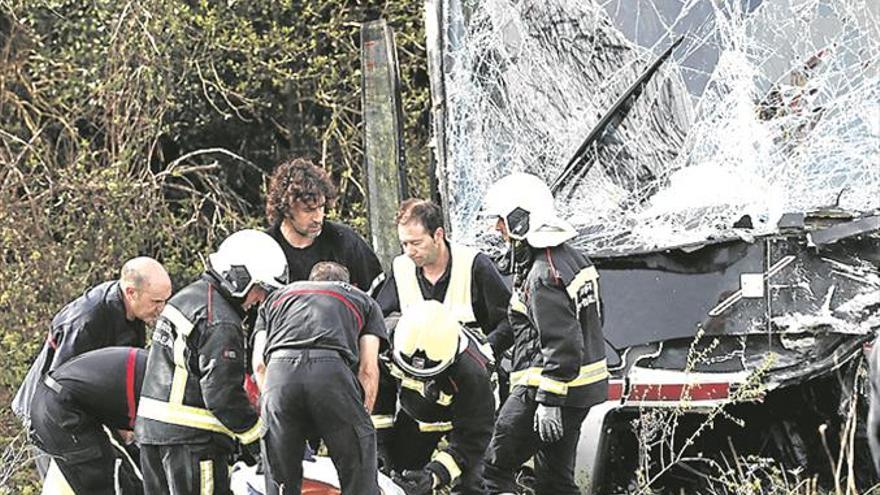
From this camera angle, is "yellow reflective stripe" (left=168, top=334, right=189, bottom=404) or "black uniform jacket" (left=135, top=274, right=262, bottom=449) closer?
"black uniform jacket" (left=135, top=274, right=262, bottom=449)

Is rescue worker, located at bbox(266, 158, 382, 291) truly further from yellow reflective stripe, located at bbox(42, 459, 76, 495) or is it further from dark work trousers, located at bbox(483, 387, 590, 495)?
yellow reflective stripe, located at bbox(42, 459, 76, 495)

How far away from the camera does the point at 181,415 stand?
5.73 metres

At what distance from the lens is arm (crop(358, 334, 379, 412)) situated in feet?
19.0

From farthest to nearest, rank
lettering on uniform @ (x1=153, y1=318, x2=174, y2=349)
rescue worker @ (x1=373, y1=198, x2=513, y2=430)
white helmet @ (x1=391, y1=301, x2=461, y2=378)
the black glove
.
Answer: rescue worker @ (x1=373, y1=198, x2=513, y2=430), the black glove, white helmet @ (x1=391, y1=301, x2=461, y2=378), lettering on uniform @ (x1=153, y1=318, x2=174, y2=349)

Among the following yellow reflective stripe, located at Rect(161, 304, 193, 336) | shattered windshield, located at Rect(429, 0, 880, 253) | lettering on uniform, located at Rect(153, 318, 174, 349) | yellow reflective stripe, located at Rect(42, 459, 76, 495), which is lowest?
yellow reflective stripe, located at Rect(42, 459, 76, 495)

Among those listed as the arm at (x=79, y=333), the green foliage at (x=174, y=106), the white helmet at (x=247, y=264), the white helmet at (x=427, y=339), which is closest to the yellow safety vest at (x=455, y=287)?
the white helmet at (x=427, y=339)

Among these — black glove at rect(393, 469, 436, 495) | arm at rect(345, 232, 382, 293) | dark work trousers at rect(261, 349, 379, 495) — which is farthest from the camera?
arm at rect(345, 232, 382, 293)

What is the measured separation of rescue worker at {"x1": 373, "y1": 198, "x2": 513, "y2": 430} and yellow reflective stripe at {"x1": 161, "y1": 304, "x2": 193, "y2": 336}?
107cm

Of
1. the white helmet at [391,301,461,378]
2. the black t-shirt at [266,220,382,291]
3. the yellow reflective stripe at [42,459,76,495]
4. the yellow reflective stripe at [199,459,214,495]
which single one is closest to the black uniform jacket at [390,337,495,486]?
A: the white helmet at [391,301,461,378]

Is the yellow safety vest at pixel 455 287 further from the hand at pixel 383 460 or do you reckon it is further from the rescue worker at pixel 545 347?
the hand at pixel 383 460

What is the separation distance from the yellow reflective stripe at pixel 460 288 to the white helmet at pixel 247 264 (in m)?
0.94

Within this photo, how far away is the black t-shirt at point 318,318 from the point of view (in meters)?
5.56

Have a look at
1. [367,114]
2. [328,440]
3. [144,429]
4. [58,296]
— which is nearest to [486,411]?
[328,440]

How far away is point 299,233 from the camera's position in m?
6.62
